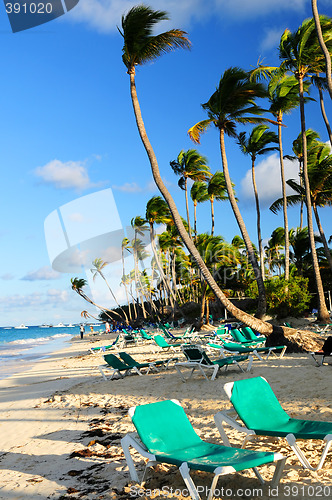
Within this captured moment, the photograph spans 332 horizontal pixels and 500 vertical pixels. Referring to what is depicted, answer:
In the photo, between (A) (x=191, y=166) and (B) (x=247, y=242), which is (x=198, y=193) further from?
(B) (x=247, y=242)

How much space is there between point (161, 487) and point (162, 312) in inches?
1654

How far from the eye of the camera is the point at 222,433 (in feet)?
12.5

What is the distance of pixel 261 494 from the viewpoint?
315 cm

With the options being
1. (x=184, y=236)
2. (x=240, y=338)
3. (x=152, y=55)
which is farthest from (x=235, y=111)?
(x=240, y=338)

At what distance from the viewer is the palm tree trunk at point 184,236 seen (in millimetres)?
12008

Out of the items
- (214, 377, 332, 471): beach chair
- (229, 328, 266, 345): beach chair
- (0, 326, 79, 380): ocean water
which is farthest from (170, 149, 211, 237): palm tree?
(214, 377, 332, 471): beach chair

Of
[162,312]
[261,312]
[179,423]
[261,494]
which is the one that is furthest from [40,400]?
[162,312]

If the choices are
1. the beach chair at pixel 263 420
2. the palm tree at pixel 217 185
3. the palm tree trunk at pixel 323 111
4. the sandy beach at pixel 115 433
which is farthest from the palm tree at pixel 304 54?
the beach chair at pixel 263 420

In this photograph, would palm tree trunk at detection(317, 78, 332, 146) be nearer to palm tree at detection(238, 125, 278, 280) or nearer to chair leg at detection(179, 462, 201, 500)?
palm tree at detection(238, 125, 278, 280)

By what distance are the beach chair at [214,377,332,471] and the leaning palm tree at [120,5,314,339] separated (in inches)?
309

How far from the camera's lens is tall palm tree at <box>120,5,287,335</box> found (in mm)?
12117

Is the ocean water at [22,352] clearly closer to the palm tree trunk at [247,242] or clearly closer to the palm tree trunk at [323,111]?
the palm tree trunk at [247,242]

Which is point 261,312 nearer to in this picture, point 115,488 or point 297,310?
point 297,310

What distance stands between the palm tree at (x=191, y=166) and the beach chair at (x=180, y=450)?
2749cm
